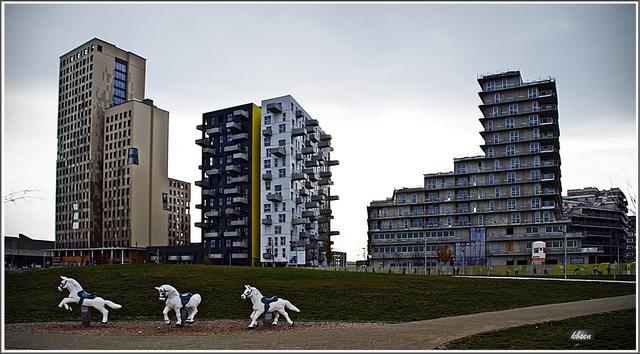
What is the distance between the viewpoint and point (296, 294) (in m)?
29.8

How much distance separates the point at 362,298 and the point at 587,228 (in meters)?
85.4

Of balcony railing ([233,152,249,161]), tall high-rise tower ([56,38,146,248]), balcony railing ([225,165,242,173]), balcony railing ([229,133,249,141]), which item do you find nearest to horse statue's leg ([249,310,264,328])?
balcony railing ([233,152,249,161])

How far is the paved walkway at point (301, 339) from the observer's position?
1555 centimetres

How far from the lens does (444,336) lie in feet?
55.5

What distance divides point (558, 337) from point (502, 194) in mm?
81642

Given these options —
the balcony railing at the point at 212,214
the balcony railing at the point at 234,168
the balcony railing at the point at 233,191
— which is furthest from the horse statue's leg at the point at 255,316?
the balcony railing at the point at 212,214

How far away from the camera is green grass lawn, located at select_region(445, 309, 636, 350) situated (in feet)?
49.5

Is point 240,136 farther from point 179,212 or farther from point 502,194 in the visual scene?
point 179,212

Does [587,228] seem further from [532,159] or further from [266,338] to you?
[266,338]

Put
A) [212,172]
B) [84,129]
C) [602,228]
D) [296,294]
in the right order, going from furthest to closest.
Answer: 1. [84,129]
2. [602,228]
3. [212,172]
4. [296,294]

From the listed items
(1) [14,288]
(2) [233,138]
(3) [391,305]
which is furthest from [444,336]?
(2) [233,138]

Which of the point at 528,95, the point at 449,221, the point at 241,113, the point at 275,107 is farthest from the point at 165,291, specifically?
the point at 528,95

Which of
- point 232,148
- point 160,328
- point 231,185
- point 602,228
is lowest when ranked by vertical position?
point 160,328

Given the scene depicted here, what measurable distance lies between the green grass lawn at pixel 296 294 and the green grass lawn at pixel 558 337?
17.4 feet
